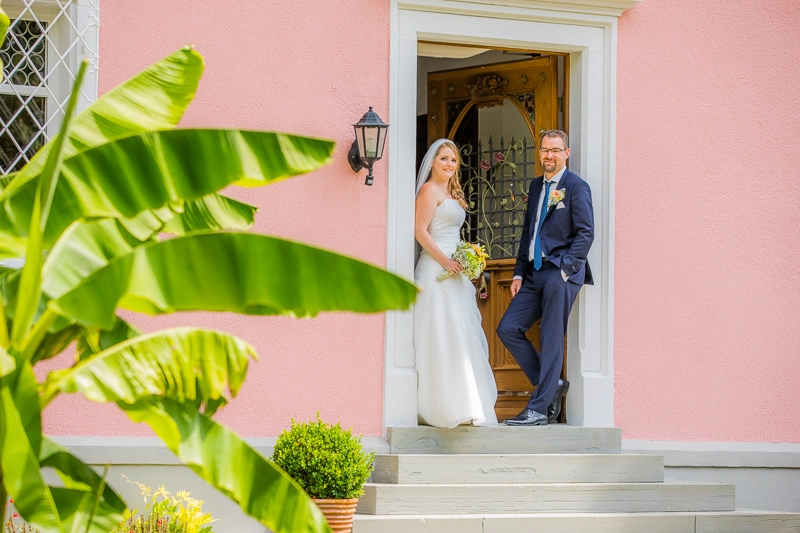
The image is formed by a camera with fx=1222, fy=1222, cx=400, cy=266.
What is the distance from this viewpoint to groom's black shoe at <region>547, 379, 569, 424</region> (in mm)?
9547

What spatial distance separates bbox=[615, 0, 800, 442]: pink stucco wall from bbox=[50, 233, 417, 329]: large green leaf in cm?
545

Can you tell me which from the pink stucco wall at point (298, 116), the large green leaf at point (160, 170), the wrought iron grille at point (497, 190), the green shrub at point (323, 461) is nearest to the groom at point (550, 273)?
the wrought iron grille at point (497, 190)

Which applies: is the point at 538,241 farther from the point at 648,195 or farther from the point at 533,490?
the point at 533,490

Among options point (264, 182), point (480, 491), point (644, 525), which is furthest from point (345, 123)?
point (264, 182)

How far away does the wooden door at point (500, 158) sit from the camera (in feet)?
33.7

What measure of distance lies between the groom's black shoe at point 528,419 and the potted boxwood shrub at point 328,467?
5.35 ft

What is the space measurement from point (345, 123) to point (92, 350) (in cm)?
435

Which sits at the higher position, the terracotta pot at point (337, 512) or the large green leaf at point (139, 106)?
the large green leaf at point (139, 106)

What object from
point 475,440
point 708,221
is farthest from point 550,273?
point 708,221

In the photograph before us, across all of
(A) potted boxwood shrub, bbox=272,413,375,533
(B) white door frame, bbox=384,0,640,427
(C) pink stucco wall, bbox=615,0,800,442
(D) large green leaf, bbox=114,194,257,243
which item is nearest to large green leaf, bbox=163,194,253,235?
(D) large green leaf, bbox=114,194,257,243

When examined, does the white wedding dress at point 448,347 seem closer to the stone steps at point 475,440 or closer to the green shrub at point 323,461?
the stone steps at point 475,440

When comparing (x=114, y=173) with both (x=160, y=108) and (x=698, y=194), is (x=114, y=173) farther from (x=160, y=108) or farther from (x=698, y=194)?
(x=698, y=194)

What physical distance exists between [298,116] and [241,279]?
4.68 meters

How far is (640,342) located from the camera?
9734 mm
